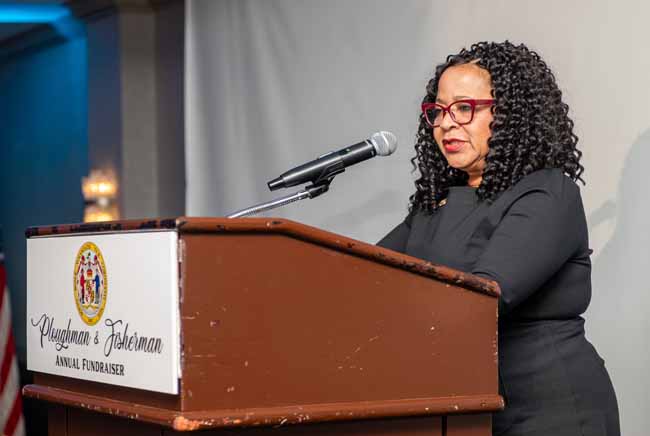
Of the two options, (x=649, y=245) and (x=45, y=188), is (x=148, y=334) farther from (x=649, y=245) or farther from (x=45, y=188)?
(x=45, y=188)

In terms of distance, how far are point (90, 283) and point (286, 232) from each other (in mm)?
350

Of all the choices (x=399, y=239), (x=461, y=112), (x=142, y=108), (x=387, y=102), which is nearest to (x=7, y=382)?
(x=142, y=108)

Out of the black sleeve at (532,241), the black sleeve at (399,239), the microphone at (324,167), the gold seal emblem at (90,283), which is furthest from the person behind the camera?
the black sleeve at (399,239)

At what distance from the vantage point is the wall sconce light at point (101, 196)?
8250mm

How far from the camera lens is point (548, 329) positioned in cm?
209

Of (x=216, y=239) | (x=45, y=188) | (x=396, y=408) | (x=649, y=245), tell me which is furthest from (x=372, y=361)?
(x=45, y=188)

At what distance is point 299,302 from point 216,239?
0.16m

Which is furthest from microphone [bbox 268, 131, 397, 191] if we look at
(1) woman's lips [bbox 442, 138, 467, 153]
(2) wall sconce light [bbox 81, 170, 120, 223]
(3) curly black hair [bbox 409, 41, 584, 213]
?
(2) wall sconce light [bbox 81, 170, 120, 223]

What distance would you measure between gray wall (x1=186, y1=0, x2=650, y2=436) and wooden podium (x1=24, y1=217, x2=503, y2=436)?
1509mm

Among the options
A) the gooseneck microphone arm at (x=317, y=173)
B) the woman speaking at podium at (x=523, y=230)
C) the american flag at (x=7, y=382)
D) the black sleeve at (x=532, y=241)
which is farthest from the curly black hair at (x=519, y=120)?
the american flag at (x=7, y=382)

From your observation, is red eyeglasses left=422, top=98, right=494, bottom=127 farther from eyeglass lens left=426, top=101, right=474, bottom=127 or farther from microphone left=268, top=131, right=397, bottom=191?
microphone left=268, top=131, right=397, bottom=191

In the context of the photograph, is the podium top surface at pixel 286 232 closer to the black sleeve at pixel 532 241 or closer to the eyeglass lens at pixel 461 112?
the black sleeve at pixel 532 241

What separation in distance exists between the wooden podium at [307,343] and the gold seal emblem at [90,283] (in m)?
0.04

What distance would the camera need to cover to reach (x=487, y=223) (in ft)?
6.95
